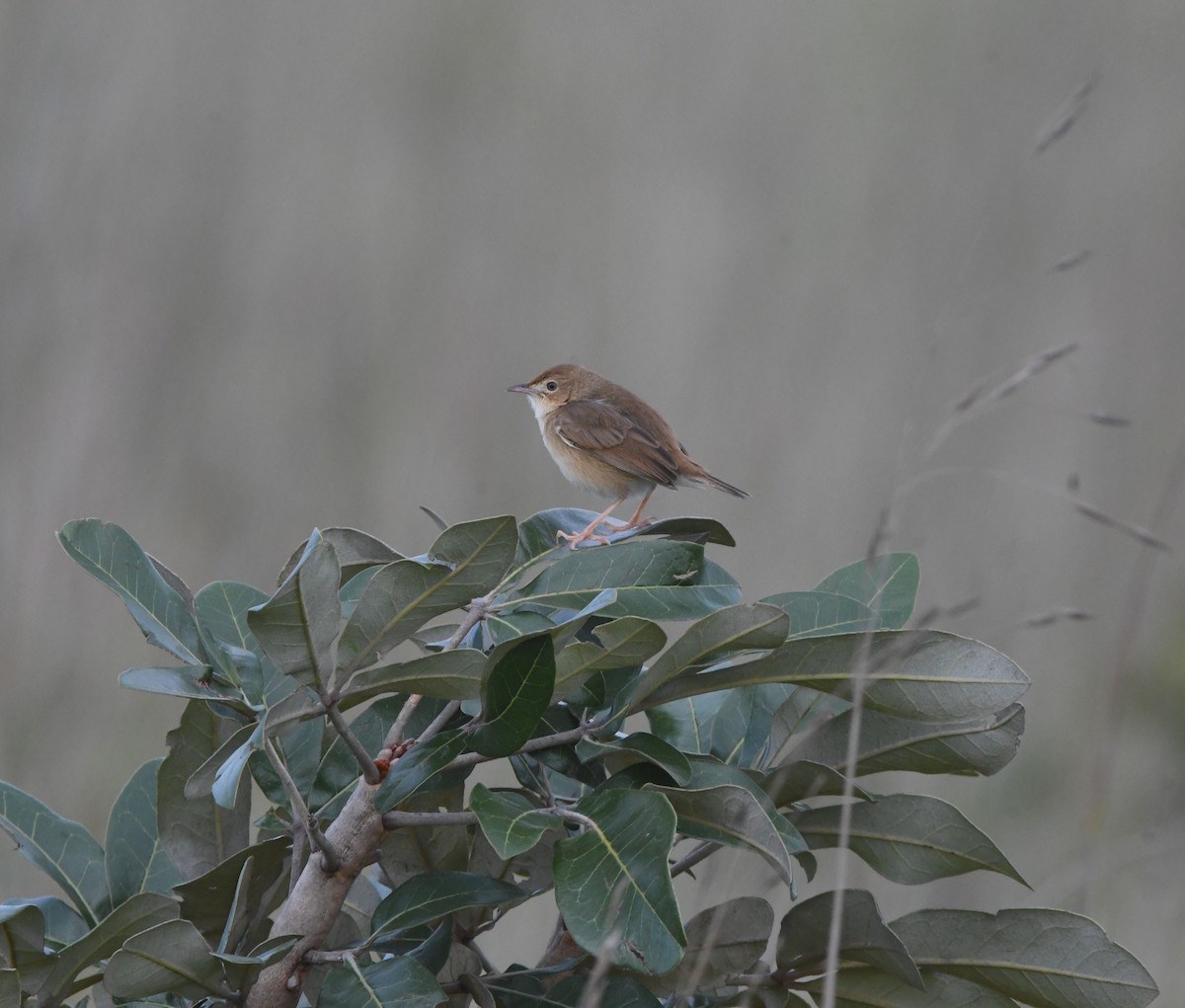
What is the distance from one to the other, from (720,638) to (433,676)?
251 mm

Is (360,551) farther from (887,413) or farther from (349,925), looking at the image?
(887,413)

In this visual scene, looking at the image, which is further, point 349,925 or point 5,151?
point 5,151

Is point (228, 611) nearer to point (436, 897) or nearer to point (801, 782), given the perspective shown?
point (436, 897)

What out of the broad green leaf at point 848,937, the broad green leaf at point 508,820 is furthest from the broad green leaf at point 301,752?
the broad green leaf at point 848,937

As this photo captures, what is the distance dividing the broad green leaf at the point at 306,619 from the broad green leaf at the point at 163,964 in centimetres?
23

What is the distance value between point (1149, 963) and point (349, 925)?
399 centimetres

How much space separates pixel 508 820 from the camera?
3.54 feet

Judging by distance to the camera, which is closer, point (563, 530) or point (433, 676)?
point (433, 676)

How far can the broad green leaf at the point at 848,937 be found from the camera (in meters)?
1.19

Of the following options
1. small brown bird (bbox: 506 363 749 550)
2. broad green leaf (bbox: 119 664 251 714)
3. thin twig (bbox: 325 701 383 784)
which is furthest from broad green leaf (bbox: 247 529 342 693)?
small brown bird (bbox: 506 363 749 550)

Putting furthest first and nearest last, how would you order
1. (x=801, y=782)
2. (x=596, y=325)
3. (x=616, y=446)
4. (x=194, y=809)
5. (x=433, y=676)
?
(x=596, y=325)
(x=616, y=446)
(x=194, y=809)
(x=801, y=782)
(x=433, y=676)

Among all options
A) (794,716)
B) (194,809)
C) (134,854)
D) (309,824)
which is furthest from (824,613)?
(134,854)

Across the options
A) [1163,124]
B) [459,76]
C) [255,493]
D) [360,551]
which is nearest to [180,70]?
[459,76]

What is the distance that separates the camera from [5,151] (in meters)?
4.77
